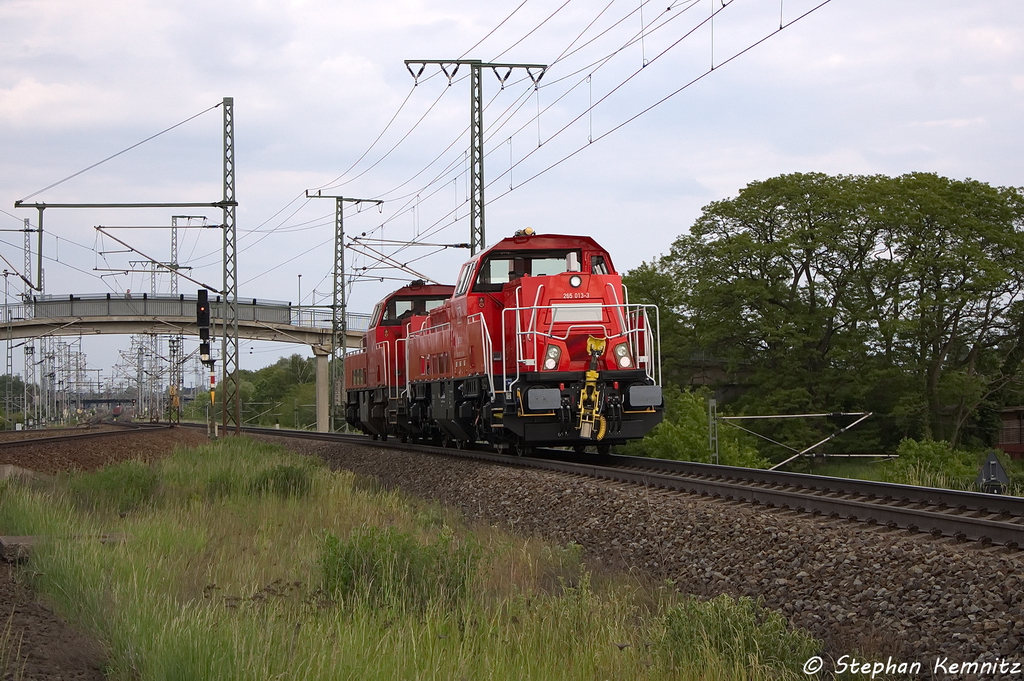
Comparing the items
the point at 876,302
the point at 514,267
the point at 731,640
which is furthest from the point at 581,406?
the point at 876,302

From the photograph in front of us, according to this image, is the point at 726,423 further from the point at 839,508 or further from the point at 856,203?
the point at 839,508

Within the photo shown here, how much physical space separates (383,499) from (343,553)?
6.30 metres

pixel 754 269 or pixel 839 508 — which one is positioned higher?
pixel 754 269

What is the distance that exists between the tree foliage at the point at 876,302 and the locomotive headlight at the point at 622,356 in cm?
2203

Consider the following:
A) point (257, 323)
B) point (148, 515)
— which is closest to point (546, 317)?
point (148, 515)

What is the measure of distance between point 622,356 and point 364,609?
9374 mm

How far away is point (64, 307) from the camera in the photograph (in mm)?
53812

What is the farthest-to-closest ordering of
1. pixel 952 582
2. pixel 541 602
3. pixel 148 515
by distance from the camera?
pixel 148 515 < pixel 541 602 < pixel 952 582

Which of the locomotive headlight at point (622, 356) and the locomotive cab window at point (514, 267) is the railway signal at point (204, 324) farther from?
the locomotive headlight at point (622, 356)

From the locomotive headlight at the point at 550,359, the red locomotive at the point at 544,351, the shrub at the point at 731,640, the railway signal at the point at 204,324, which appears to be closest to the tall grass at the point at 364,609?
the shrub at the point at 731,640

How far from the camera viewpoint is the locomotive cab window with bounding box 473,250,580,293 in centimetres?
1608

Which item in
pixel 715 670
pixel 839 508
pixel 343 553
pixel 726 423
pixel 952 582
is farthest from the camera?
pixel 726 423

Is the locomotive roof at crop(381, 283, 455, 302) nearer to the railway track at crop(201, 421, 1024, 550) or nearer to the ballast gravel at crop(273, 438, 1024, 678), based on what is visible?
the railway track at crop(201, 421, 1024, 550)

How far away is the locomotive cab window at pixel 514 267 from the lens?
1608 cm
